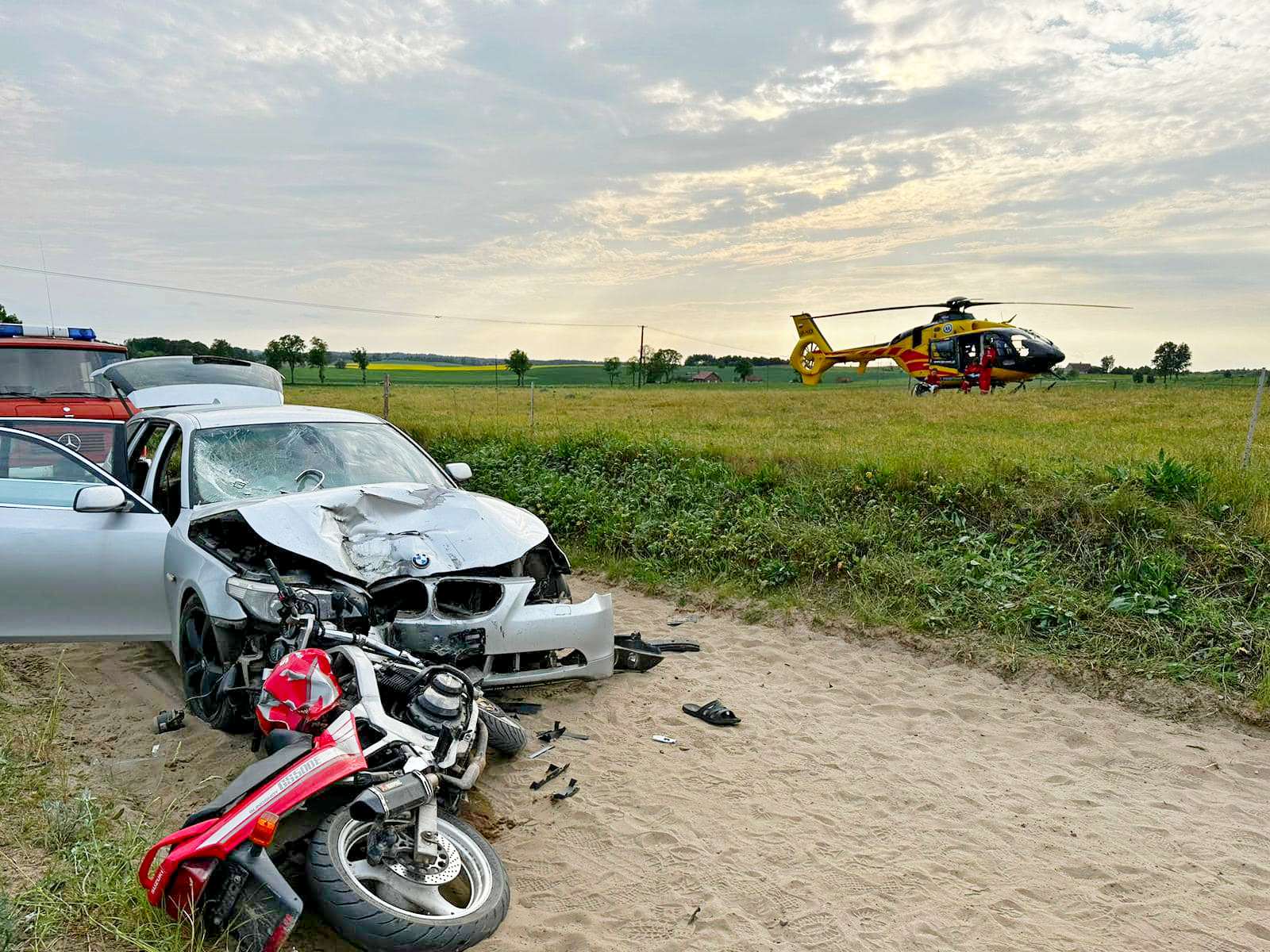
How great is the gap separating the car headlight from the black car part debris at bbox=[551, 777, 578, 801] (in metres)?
1.61

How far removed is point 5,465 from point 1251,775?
7.75 metres

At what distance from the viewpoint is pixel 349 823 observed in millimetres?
3014

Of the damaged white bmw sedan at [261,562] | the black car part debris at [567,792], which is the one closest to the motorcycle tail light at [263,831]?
the damaged white bmw sedan at [261,562]

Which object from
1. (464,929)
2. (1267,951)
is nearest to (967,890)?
(1267,951)

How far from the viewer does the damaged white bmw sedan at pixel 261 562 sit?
14.4 feet

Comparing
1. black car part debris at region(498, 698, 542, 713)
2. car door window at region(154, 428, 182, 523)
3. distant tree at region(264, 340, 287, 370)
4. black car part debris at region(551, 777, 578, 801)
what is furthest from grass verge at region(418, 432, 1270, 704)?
distant tree at region(264, 340, 287, 370)

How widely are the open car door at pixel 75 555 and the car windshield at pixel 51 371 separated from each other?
5028 mm

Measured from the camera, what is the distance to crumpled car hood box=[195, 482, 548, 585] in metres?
4.56

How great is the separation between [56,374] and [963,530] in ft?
34.3

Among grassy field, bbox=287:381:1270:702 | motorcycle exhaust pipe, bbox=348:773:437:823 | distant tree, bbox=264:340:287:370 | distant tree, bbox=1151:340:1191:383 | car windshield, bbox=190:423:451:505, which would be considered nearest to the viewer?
motorcycle exhaust pipe, bbox=348:773:437:823

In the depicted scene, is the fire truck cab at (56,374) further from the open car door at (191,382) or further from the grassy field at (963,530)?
the grassy field at (963,530)

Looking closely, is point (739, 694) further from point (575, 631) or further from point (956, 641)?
point (956, 641)

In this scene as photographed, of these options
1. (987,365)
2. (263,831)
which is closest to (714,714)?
(263,831)

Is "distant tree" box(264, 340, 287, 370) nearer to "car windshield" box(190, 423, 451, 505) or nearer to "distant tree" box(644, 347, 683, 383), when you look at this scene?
"distant tree" box(644, 347, 683, 383)
